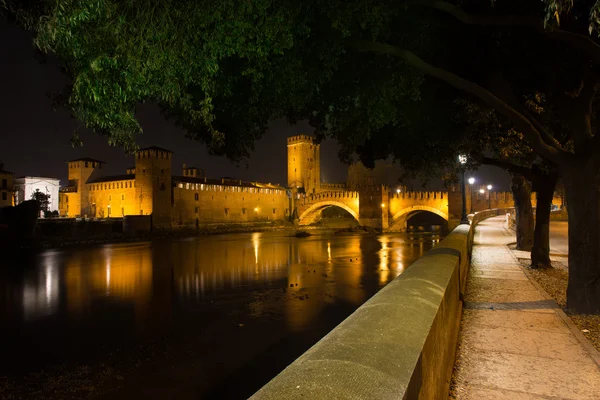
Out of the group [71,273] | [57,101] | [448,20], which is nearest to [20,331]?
[57,101]

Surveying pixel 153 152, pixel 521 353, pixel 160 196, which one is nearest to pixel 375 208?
pixel 160 196

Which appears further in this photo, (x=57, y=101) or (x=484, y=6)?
(x=484, y=6)

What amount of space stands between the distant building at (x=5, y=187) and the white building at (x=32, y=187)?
5.64 metres

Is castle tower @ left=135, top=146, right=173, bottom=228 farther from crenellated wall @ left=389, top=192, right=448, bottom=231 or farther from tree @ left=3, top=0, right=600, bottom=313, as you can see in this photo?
tree @ left=3, top=0, right=600, bottom=313

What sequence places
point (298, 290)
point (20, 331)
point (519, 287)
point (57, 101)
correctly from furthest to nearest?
point (298, 290), point (20, 331), point (519, 287), point (57, 101)

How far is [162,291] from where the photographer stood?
66.6 feet

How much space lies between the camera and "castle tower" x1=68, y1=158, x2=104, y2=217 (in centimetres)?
7288

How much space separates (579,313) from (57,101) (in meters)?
9.57

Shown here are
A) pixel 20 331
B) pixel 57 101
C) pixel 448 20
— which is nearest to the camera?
pixel 57 101

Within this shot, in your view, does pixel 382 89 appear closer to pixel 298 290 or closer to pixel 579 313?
pixel 579 313

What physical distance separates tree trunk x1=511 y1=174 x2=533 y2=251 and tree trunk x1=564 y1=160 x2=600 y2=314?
10055mm

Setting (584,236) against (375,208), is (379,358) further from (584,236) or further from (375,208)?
(375,208)

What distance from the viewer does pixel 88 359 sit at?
11102mm

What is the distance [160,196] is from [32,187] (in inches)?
1193
